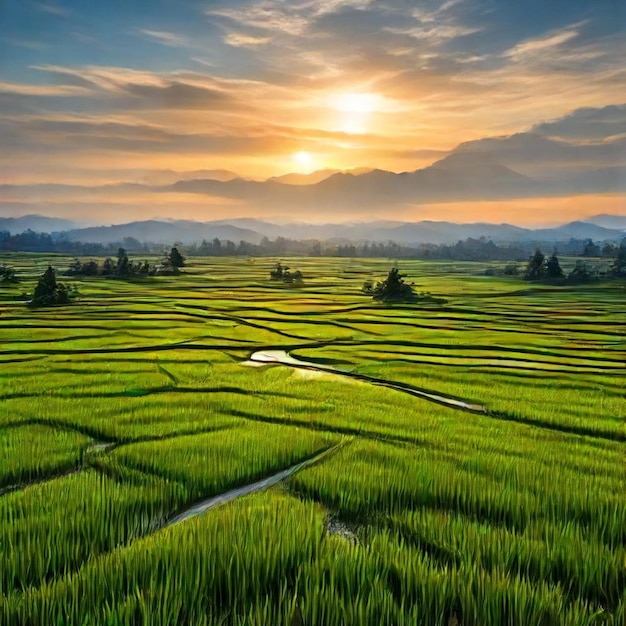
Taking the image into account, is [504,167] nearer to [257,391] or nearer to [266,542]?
[257,391]

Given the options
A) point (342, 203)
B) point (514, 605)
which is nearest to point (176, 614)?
point (514, 605)

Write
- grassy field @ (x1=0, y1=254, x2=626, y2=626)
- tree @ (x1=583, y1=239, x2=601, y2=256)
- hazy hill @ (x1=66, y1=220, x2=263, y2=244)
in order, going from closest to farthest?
grassy field @ (x1=0, y1=254, x2=626, y2=626) < tree @ (x1=583, y1=239, x2=601, y2=256) < hazy hill @ (x1=66, y1=220, x2=263, y2=244)

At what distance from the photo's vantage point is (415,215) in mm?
14883

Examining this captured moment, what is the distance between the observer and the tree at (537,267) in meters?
16.1

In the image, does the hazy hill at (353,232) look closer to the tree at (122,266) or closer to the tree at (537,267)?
the tree at (537,267)

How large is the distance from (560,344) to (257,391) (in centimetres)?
547

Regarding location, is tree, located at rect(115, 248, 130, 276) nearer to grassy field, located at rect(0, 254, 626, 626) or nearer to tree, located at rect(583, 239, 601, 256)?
grassy field, located at rect(0, 254, 626, 626)

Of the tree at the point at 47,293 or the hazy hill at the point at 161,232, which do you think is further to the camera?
the hazy hill at the point at 161,232

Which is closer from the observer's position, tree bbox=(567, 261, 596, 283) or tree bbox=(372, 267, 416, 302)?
tree bbox=(372, 267, 416, 302)

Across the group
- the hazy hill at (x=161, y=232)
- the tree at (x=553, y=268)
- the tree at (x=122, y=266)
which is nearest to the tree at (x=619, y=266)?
the tree at (x=553, y=268)

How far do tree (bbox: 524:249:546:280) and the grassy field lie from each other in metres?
8.52

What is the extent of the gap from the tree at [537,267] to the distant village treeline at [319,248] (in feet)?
9.57

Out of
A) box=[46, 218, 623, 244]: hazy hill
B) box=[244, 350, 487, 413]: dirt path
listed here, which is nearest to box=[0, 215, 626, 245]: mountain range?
box=[46, 218, 623, 244]: hazy hill

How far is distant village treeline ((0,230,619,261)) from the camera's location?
806 inches
